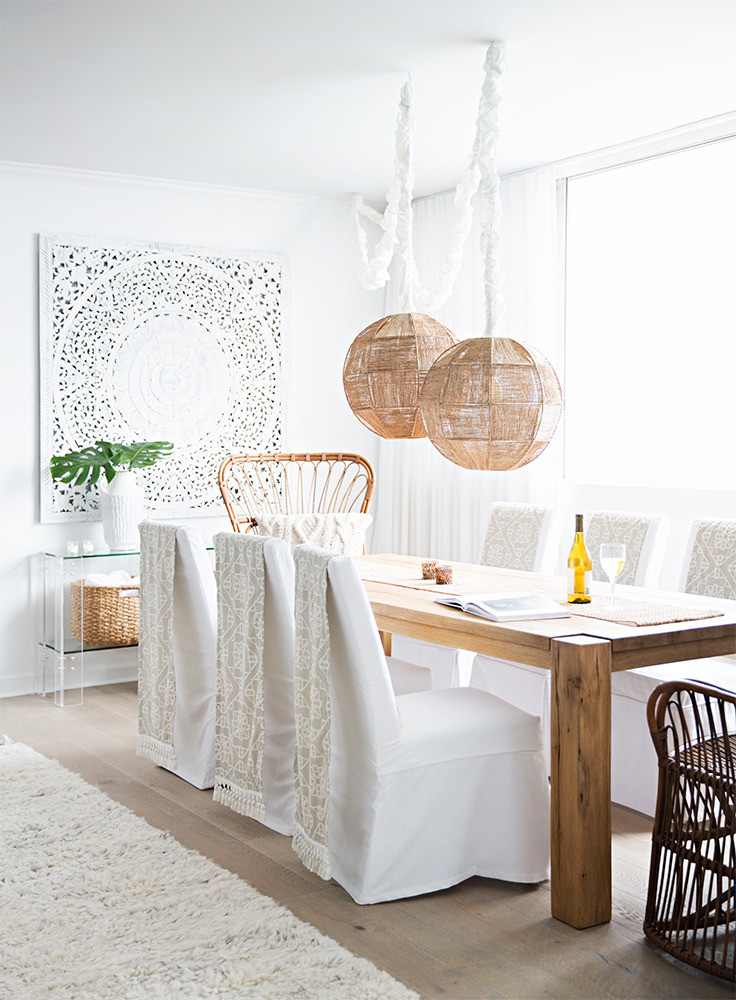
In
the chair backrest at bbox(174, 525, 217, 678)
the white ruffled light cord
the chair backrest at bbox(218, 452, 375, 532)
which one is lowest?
the chair backrest at bbox(174, 525, 217, 678)

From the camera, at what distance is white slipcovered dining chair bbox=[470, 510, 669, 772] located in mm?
3875

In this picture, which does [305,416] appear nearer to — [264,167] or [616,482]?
[264,167]

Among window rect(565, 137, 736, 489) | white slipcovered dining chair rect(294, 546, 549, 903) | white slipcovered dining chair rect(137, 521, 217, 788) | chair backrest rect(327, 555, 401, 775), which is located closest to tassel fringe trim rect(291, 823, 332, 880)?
white slipcovered dining chair rect(294, 546, 549, 903)

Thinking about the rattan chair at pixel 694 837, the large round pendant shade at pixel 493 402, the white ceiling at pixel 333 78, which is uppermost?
the white ceiling at pixel 333 78

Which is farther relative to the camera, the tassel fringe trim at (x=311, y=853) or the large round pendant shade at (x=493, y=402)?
the large round pendant shade at (x=493, y=402)

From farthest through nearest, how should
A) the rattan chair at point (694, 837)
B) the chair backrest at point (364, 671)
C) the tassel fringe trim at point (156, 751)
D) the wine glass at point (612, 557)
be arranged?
the tassel fringe trim at point (156, 751) < the wine glass at point (612, 557) < the chair backrest at point (364, 671) < the rattan chair at point (694, 837)

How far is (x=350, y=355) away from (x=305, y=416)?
7.29 feet

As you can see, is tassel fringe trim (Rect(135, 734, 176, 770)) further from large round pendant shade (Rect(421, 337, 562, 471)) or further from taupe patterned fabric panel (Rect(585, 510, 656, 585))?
taupe patterned fabric panel (Rect(585, 510, 656, 585))

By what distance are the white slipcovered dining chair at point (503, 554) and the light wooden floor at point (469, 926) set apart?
0.96 m

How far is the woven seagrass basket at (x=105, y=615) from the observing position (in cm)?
502

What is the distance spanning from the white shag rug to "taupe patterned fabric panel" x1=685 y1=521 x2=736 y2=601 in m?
1.98

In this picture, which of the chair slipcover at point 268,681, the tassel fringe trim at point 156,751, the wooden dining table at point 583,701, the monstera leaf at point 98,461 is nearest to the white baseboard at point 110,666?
the monstera leaf at point 98,461

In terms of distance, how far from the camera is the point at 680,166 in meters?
4.80

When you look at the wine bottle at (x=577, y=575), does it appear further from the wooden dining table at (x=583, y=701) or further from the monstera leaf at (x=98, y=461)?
the monstera leaf at (x=98, y=461)
